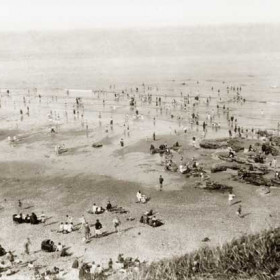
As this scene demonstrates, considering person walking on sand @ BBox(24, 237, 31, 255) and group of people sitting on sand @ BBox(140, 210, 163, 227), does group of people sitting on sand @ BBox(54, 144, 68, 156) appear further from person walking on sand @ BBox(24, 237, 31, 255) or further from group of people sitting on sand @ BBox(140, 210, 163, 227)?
person walking on sand @ BBox(24, 237, 31, 255)

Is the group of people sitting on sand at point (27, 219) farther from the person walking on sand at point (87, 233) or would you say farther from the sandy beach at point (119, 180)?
the person walking on sand at point (87, 233)

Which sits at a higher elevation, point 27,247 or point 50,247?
point 27,247

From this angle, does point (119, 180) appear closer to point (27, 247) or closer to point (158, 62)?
point (27, 247)

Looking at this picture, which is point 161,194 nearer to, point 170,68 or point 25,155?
point 25,155

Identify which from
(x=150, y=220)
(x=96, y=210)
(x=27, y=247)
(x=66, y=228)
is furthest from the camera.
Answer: (x=96, y=210)

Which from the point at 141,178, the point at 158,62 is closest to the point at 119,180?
the point at 141,178

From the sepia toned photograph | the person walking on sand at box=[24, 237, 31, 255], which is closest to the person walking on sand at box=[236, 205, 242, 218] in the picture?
the sepia toned photograph

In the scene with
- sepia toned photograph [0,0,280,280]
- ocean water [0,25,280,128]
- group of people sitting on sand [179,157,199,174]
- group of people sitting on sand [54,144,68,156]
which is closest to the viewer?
sepia toned photograph [0,0,280,280]

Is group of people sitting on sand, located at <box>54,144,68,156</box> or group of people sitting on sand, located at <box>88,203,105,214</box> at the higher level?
group of people sitting on sand, located at <box>54,144,68,156</box>

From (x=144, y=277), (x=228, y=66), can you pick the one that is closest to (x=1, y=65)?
(x=228, y=66)
